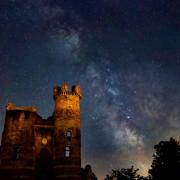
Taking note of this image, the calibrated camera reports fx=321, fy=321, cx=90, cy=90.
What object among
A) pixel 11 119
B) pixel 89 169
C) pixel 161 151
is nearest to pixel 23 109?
pixel 11 119

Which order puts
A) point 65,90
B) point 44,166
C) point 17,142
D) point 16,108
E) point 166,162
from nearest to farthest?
1. point 166,162
2. point 17,142
3. point 44,166
4. point 16,108
5. point 65,90

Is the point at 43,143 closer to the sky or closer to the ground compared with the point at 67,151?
closer to the sky

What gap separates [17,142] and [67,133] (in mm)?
8778

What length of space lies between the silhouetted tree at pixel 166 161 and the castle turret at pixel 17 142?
21863 mm

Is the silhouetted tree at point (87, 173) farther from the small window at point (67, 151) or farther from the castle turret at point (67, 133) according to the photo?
the small window at point (67, 151)

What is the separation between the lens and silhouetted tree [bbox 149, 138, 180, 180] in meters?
42.8

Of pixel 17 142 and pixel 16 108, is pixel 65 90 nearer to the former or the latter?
pixel 16 108

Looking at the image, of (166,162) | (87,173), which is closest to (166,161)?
(166,162)

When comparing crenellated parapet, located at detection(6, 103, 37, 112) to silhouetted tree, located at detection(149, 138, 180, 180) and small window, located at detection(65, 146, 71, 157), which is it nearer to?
small window, located at detection(65, 146, 71, 157)

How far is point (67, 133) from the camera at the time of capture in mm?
57125

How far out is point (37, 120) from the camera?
2359 inches

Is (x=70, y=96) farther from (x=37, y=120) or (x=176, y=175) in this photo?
(x=176, y=175)

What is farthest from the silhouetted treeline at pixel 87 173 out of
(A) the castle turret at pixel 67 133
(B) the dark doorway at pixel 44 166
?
(B) the dark doorway at pixel 44 166

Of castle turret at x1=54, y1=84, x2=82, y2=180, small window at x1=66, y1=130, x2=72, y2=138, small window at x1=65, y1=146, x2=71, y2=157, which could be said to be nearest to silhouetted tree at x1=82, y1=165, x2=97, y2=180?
castle turret at x1=54, y1=84, x2=82, y2=180
